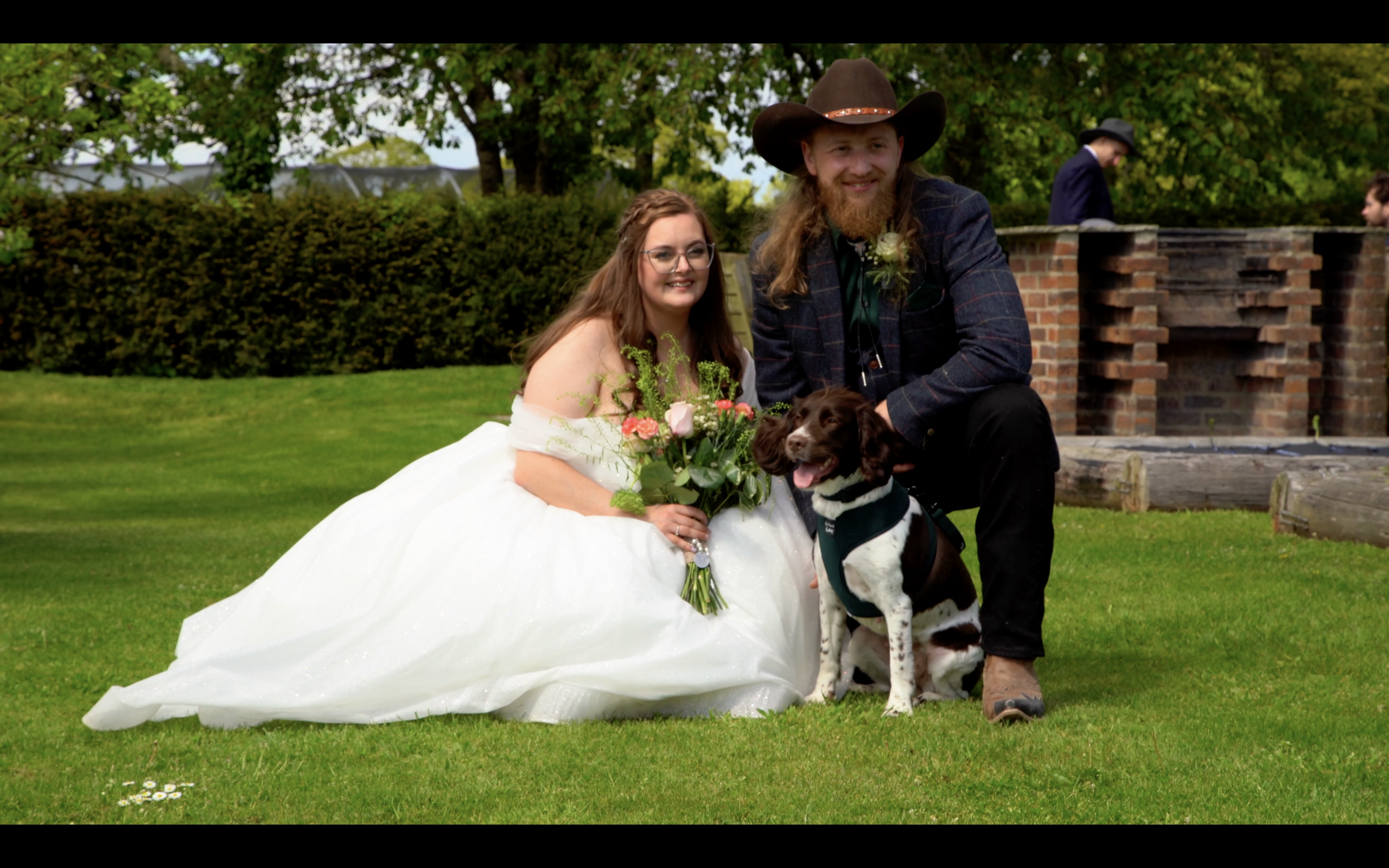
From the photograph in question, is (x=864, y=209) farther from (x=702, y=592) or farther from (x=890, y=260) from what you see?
(x=702, y=592)

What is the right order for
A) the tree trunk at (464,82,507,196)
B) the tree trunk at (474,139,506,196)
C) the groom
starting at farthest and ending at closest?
1. the tree trunk at (474,139,506,196)
2. the tree trunk at (464,82,507,196)
3. the groom

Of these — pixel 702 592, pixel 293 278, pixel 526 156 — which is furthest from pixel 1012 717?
pixel 526 156

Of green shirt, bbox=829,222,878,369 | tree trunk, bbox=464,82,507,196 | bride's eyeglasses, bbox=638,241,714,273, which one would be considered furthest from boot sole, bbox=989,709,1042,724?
tree trunk, bbox=464,82,507,196

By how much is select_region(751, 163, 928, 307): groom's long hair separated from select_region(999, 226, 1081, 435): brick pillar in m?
6.72

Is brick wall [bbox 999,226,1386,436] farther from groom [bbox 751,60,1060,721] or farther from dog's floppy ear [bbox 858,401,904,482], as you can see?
dog's floppy ear [bbox 858,401,904,482]

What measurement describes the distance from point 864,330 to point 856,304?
0.34 feet

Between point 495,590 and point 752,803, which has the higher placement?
point 495,590

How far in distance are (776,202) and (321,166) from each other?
27873mm

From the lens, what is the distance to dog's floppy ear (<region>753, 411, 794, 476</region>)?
4391mm

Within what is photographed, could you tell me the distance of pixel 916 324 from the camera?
4910mm

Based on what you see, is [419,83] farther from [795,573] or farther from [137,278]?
[795,573]

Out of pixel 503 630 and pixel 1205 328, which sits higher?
pixel 1205 328

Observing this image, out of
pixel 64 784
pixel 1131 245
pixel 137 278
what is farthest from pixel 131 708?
pixel 137 278

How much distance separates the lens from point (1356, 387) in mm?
12453
